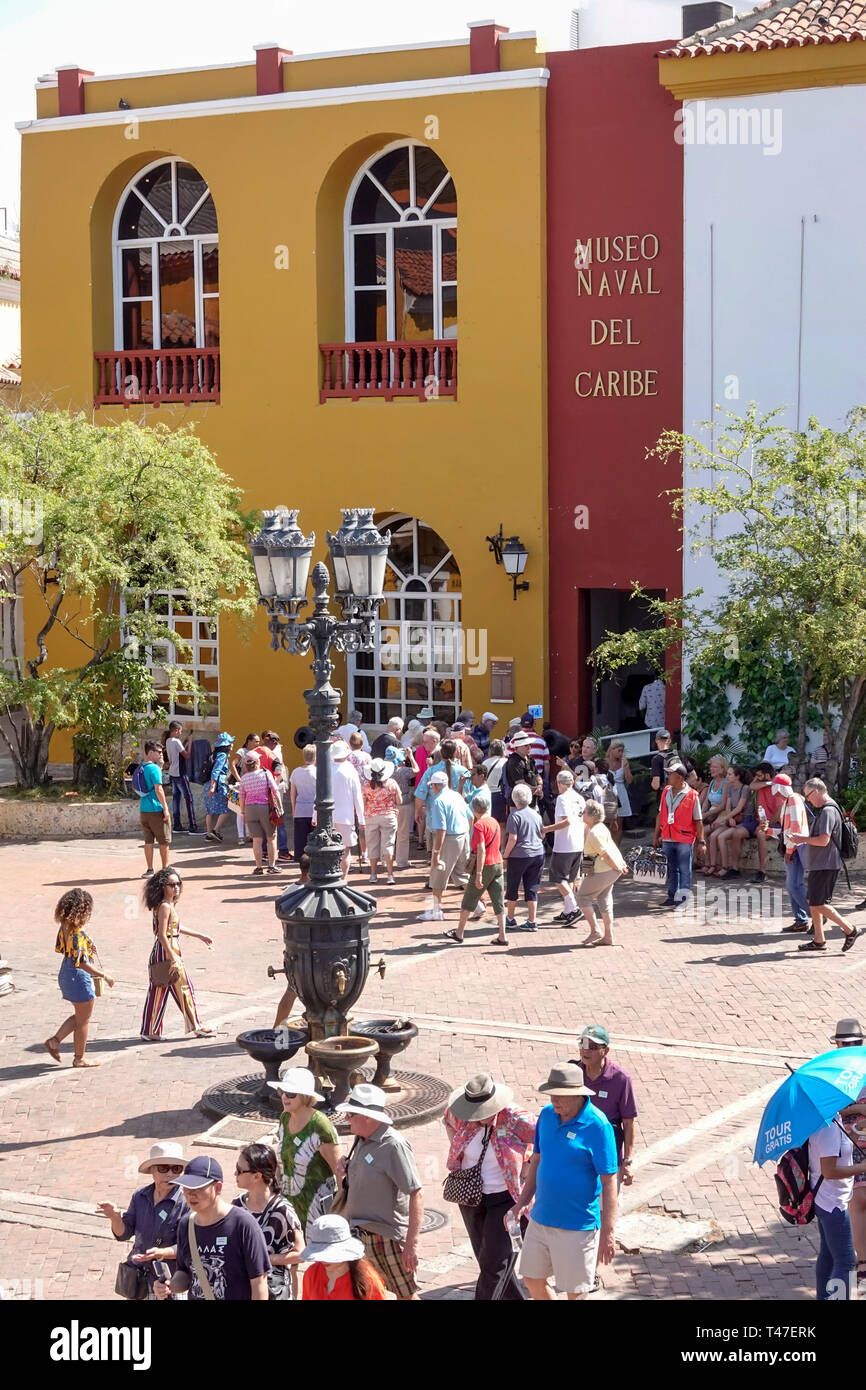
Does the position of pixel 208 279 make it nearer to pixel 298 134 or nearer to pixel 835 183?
pixel 298 134

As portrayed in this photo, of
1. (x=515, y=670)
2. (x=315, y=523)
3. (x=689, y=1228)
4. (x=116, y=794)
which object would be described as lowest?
(x=689, y=1228)

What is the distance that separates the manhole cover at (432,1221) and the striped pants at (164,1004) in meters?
3.68

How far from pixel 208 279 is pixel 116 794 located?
788 centimetres

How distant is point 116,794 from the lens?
22125mm

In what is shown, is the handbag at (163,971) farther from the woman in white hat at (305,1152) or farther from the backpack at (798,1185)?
the backpack at (798,1185)

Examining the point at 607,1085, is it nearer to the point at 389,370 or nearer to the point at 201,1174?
the point at 201,1174

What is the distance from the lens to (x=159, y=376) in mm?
25297

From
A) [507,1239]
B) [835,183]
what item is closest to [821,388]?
[835,183]

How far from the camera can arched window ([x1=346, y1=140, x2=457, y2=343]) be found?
2386 centimetres

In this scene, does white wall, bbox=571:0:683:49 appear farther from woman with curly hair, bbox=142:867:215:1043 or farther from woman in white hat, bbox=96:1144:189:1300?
woman in white hat, bbox=96:1144:189:1300

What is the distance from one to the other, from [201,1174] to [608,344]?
56.6ft

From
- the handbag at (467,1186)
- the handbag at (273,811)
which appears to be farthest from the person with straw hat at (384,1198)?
the handbag at (273,811)

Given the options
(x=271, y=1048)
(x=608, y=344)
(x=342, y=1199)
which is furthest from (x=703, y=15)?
(x=342, y=1199)

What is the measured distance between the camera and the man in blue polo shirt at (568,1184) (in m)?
7.57
